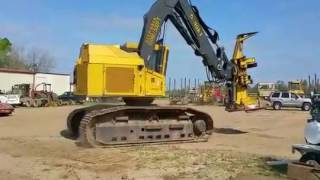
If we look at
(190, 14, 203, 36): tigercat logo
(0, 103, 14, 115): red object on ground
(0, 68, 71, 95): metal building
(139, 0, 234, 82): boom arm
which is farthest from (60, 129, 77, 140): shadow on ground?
(0, 68, 71, 95): metal building

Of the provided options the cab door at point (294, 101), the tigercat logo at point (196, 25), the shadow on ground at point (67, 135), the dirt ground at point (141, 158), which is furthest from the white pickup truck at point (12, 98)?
the tigercat logo at point (196, 25)

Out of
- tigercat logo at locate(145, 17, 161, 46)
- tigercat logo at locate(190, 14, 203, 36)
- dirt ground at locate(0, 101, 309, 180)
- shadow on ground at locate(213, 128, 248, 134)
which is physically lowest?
dirt ground at locate(0, 101, 309, 180)

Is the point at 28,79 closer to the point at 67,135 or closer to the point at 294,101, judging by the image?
the point at 294,101

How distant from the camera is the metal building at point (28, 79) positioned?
5912 centimetres

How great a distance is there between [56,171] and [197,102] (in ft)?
147

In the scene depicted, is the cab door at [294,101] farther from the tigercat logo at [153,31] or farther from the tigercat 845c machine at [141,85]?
the tigercat logo at [153,31]

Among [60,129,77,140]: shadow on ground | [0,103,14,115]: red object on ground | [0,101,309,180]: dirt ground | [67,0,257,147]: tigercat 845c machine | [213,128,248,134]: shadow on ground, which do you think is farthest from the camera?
[0,103,14,115]: red object on ground

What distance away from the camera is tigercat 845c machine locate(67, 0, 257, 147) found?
17.1m

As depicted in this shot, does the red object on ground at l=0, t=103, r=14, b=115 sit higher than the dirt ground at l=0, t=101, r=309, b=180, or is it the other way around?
the red object on ground at l=0, t=103, r=14, b=115

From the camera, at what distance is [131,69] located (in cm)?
1777

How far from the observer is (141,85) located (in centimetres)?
1791

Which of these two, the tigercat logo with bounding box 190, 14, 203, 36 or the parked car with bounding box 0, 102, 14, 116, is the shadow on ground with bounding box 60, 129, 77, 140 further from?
the parked car with bounding box 0, 102, 14, 116

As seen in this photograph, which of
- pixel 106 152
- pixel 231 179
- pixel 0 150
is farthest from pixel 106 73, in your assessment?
pixel 231 179

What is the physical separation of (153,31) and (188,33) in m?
2.22
